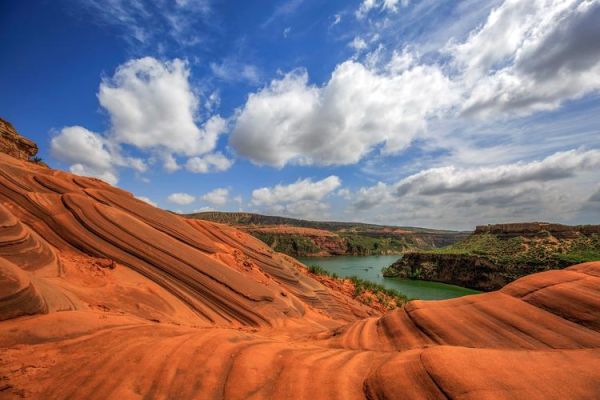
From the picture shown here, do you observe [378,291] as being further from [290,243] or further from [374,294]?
[290,243]

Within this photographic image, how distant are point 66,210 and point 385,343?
14217 mm

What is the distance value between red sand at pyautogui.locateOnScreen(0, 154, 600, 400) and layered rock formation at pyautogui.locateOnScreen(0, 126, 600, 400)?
0.03m

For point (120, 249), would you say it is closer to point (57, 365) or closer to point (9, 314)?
point (9, 314)

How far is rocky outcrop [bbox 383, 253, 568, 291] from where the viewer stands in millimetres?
63156

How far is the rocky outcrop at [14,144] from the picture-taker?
24844 millimetres

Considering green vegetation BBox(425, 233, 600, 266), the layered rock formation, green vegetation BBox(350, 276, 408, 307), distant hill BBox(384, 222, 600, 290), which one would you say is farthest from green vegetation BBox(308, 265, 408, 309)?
green vegetation BBox(425, 233, 600, 266)

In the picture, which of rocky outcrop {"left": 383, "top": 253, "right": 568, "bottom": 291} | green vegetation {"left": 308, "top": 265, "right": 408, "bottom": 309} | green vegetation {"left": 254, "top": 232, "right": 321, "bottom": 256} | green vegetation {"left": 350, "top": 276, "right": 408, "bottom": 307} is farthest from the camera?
green vegetation {"left": 254, "top": 232, "right": 321, "bottom": 256}

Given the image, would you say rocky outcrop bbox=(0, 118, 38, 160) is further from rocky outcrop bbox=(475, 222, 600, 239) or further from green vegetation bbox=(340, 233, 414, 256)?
green vegetation bbox=(340, 233, 414, 256)

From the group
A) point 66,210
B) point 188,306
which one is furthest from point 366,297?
point 66,210

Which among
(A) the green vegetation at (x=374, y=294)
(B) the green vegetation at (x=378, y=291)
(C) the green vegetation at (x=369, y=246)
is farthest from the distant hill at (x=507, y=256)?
(C) the green vegetation at (x=369, y=246)

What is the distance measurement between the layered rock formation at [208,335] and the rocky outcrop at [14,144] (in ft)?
46.6

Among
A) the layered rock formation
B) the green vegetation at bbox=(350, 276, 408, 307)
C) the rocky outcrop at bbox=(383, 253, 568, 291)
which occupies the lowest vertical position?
the rocky outcrop at bbox=(383, 253, 568, 291)

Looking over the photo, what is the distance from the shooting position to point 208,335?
709 cm

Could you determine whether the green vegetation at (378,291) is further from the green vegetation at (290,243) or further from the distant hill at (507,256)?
the green vegetation at (290,243)
